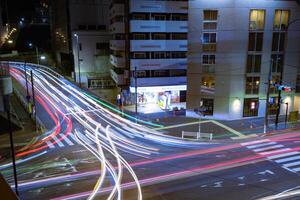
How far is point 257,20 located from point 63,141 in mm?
24111

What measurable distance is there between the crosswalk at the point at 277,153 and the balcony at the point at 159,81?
1858 centimetres

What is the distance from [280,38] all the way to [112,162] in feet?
79.9

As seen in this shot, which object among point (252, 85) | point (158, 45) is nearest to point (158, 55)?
point (158, 45)

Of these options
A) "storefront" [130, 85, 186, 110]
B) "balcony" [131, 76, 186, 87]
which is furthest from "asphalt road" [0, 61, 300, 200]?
"balcony" [131, 76, 186, 87]

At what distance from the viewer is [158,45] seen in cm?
4053

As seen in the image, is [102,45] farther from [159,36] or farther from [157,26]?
[157,26]

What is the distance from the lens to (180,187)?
53.7 feet

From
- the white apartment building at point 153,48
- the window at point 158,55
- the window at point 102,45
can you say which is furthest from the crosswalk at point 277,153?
the window at point 102,45

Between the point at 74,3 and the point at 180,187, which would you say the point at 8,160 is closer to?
the point at 180,187

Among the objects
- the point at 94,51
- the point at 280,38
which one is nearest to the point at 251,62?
the point at 280,38

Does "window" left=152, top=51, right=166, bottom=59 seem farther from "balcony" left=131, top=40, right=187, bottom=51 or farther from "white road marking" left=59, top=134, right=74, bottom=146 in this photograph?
"white road marking" left=59, top=134, right=74, bottom=146

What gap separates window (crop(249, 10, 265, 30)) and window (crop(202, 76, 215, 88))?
22.9ft

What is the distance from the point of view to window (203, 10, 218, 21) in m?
32.3

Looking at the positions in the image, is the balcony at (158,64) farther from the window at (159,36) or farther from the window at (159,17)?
the window at (159,17)
